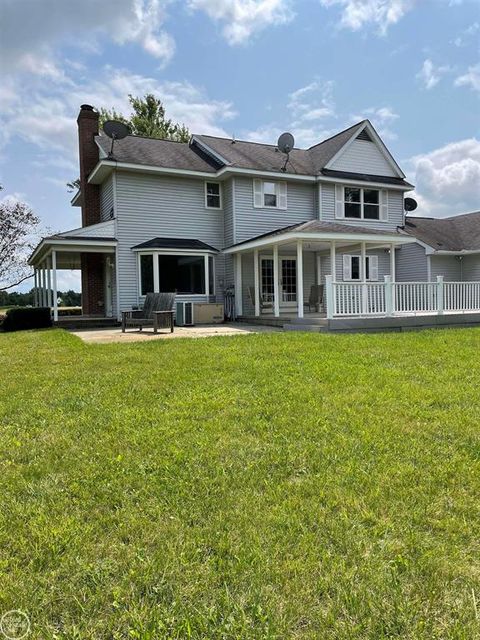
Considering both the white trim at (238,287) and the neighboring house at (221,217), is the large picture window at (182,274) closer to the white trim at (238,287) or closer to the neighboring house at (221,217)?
the neighboring house at (221,217)

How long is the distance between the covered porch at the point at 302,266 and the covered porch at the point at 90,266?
4.58 metres

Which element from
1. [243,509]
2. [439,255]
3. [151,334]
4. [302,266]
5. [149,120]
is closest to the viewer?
[243,509]

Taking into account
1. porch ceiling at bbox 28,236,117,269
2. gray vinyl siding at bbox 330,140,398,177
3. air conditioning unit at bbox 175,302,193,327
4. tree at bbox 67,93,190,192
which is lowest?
air conditioning unit at bbox 175,302,193,327

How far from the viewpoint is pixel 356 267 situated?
62.3 ft

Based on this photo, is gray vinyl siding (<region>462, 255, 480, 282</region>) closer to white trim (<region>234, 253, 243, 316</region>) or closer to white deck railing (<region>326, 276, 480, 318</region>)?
white deck railing (<region>326, 276, 480, 318</region>)

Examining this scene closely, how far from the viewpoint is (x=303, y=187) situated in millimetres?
18297

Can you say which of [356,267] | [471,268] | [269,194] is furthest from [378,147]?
[471,268]

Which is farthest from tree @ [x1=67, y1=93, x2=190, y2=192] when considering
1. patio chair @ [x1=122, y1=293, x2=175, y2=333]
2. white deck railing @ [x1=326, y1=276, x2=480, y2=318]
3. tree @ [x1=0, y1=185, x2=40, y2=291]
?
white deck railing @ [x1=326, y1=276, x2=480, y2=318]

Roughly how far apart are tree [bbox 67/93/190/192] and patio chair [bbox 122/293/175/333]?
75.8 feet

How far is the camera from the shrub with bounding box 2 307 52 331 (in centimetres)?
1453

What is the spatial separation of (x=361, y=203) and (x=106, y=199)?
10.6 m

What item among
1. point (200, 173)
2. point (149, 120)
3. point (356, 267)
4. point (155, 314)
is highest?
point (149, 120)

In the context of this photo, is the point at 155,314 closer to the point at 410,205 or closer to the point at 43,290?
the point at 43,290

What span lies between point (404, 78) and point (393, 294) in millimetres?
7649
